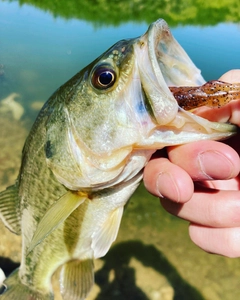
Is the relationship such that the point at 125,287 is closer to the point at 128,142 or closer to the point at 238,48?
the point at 128,142

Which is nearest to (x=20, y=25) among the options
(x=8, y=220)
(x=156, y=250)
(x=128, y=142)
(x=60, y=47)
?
(x=60, y=47)

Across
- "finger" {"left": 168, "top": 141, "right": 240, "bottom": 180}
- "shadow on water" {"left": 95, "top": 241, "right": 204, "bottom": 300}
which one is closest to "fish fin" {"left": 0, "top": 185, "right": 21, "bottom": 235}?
"finger" {"left": 168, "top": 141, "right": 240, "bottom": 180}

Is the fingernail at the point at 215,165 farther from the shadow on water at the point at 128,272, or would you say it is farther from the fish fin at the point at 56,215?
Answer: the shadow on water at the point at 128,272

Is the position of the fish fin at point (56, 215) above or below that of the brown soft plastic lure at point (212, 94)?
below

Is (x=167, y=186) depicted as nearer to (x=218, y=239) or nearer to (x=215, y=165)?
(x=215, y=165)

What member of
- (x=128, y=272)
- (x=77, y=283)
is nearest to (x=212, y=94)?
(x=77, y=283)

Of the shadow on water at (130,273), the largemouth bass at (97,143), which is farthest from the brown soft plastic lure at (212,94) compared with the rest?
the shadow on water at (130,273)
